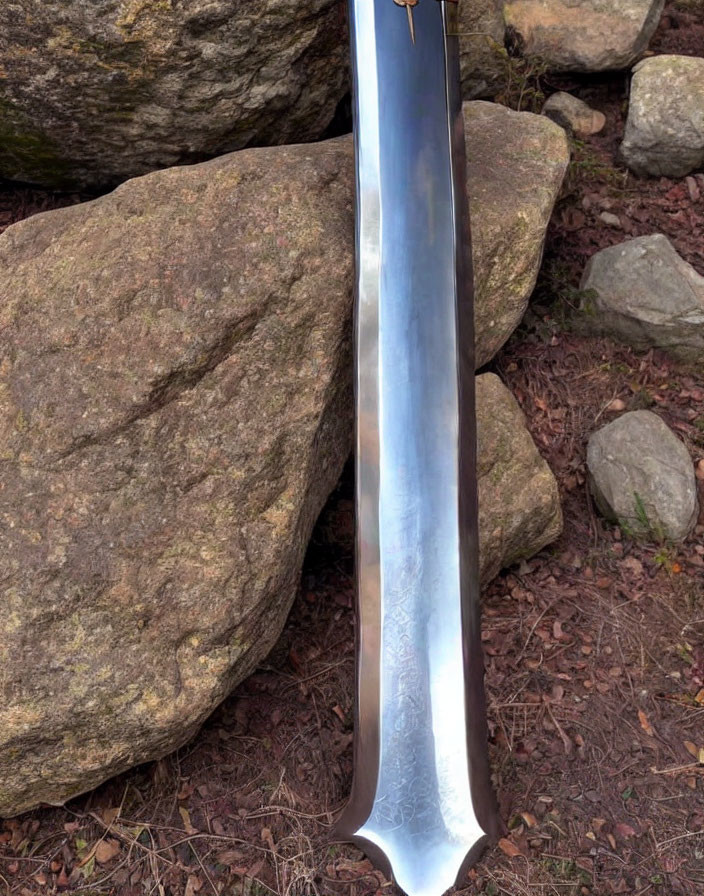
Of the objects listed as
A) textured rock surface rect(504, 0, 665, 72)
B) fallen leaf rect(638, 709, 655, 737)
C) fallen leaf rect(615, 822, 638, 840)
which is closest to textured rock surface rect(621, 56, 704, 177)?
textured rock surface rect(504, 0, 665, 72)

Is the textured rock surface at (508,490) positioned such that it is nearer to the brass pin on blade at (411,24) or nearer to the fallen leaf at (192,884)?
the brass pin on blade at (411,24)

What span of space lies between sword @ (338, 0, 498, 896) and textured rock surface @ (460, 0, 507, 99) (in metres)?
0.78

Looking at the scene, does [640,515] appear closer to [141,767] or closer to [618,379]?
Result: [618,379]

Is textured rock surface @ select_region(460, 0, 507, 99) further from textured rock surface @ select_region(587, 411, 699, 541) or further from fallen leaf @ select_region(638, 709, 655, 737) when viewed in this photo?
fallen leaf @ select_region(638, 709, 655, 737)

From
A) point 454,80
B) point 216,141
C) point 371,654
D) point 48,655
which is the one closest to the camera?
point 48,655

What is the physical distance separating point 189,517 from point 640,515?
1.38m

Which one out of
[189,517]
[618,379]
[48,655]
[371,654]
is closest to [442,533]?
[371,654]

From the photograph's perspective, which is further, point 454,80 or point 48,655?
point 454,80

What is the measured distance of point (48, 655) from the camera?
1.82 metres

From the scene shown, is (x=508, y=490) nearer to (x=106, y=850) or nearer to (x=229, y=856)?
(x=229, y=856)

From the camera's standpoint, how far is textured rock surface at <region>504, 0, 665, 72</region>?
11.0 ft

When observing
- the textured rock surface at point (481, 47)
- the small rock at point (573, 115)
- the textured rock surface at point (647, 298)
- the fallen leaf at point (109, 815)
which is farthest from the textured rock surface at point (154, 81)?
the fallen leaf at point (109, 815)

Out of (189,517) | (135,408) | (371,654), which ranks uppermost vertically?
(135,408)

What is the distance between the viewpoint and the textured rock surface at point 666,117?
3.12 m
